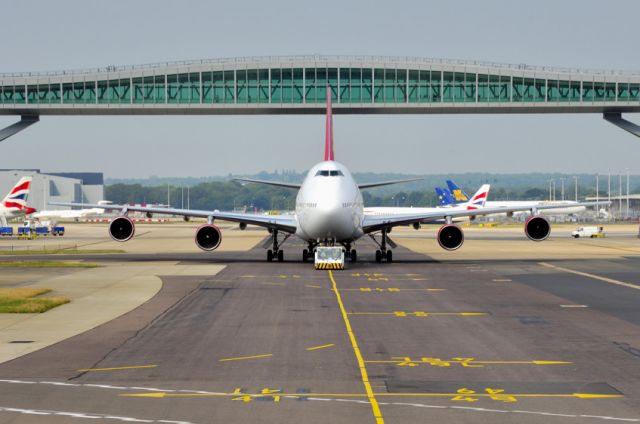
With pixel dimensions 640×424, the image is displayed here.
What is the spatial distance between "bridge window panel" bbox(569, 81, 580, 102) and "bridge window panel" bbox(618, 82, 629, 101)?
14.8 ft

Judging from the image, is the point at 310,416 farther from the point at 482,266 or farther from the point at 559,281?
the point at 482,266

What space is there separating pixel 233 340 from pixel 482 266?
1318 inches

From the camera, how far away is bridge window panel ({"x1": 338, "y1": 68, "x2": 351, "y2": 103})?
313ft

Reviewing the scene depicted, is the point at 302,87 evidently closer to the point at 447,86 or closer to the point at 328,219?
the point at 447,86

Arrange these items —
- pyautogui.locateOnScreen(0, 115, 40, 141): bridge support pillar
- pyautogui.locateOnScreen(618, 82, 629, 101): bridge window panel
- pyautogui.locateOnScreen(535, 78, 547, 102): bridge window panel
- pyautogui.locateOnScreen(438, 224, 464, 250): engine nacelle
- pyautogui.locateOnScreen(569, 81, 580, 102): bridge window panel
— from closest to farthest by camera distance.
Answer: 1. pyautogui.locateOnScreen(438, 224, 464, 250): engine nacelle
2. pyautogui.locateOnScreen(0, 115, 40, 141): bridge support pillar
3. pyautogui.locateOnScreen(535, 78, 547, 102): bridge window panel
4. pyautogui.locateOnScreen(569, 81, 580, 102): bridge window panel
5. pyautogui.locateOnScreen(618, 82, 629, 101): bridge window panel

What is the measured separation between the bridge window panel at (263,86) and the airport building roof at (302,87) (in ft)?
0.34

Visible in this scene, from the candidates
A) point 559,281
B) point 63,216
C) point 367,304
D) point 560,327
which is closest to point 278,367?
point 560,327

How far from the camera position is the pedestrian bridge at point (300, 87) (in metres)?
95.3

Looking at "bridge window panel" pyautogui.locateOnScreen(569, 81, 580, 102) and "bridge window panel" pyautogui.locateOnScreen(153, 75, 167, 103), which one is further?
"bridge window panel" pyautogui.locateOnScreen(569, 81, 580, 102)

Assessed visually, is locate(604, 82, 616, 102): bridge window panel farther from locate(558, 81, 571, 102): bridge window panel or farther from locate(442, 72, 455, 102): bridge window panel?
locate(442, 72, 455, 102): bridge window panel

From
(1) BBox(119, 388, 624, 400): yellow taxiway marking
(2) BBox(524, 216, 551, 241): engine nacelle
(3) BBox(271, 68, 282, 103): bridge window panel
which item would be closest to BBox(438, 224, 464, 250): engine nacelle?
(2) BBox(524, 216, 551, 241): engine nacelle

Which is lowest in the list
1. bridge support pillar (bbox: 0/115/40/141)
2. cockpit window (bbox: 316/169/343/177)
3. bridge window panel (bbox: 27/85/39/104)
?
cockpit window (bbox: 316/169/343/177)

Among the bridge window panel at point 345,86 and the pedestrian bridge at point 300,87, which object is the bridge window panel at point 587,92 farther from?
the bridge window panel at point 345,86

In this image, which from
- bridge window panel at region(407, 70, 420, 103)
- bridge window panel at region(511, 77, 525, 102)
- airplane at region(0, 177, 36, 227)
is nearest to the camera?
bridge window panel at region(511, 77, 525, 102)
